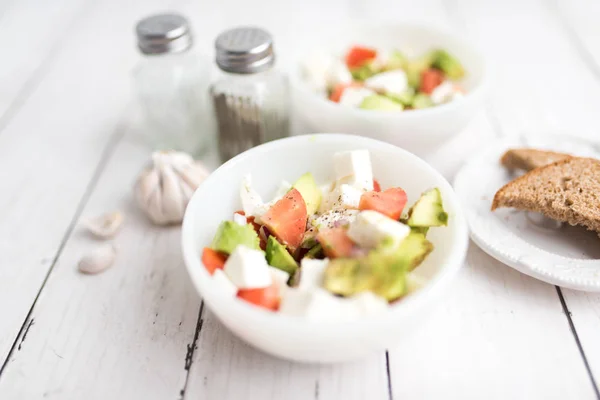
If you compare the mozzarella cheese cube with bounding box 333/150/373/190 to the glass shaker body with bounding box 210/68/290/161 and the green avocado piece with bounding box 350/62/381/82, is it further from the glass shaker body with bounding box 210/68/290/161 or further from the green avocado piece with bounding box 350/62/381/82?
the green avocado piece with bounding box 350/62/381/82

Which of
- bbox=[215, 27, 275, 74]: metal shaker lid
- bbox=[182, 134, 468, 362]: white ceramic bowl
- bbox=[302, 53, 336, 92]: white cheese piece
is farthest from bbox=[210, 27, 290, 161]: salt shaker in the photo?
bbox=[182, 134, 468, 362]: white ceramic bowl

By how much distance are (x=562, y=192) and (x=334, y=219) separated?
474mm

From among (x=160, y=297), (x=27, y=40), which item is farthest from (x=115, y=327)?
(x=27, y=40)

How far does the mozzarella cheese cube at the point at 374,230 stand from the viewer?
2.65 feet

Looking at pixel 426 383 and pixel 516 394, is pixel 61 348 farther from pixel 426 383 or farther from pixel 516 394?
pixel 516 394

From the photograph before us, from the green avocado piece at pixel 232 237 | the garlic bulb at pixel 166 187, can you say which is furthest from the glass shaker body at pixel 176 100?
the green avocado piece at pixel 232 237

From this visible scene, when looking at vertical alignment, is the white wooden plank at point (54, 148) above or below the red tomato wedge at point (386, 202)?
below

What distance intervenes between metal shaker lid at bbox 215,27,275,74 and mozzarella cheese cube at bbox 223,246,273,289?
512 mm

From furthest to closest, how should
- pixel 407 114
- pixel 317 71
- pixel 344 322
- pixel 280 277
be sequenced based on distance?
pixel 317 71
pixel 407 114
pixel 280 277
pixel 344 322

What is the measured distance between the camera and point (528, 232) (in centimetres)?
108

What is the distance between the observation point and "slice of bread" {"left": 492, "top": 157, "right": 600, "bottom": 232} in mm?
1006

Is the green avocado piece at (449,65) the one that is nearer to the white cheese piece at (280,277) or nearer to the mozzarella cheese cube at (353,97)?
the mozzarella cheese cube at (353,97)

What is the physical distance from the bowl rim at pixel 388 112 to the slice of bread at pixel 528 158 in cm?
16

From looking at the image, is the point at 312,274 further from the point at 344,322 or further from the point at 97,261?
the point at 97,261
